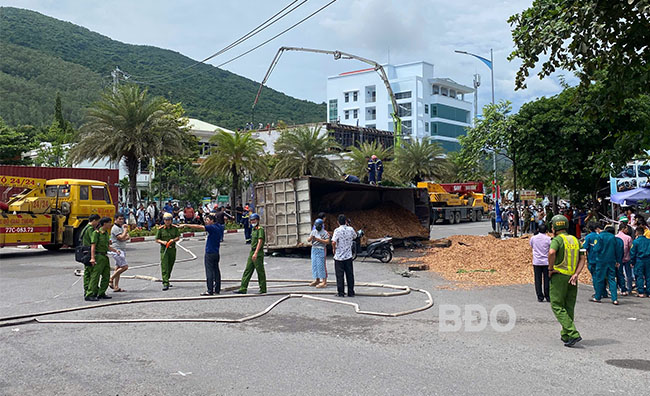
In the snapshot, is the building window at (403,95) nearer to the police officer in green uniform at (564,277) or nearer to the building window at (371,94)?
the building window at (371,94)

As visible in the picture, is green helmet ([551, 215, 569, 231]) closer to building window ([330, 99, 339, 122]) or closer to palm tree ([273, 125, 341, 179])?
palm tree ([273, 125, 341, 179])

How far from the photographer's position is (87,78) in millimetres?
104938

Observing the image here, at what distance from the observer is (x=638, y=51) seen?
976 cm

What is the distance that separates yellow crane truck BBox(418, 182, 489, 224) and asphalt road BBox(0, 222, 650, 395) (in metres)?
29.4

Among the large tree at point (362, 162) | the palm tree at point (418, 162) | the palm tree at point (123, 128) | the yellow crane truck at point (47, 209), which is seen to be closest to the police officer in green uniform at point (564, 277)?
the yellow crane truck at point (47, 209)

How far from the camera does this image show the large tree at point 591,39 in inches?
340

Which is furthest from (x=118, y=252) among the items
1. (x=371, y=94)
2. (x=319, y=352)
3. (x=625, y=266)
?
(x=371, y=94)

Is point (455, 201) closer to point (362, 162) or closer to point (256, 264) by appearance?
point (362, 162)

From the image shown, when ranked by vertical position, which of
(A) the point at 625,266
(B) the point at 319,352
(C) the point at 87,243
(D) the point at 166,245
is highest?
(C) the point at 87,243

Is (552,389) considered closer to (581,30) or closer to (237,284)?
(581,30)

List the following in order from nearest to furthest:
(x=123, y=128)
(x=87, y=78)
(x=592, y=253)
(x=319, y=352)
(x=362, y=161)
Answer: (x=319, y=352)
(x=592, y=253)
(x=123, y=128)
(x=362, y=161)
(x=87, y=78)

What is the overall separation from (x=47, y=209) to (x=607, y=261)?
1810 cm

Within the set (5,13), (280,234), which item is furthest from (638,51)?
(5,13)

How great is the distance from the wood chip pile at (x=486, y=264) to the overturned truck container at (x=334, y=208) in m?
2.93
